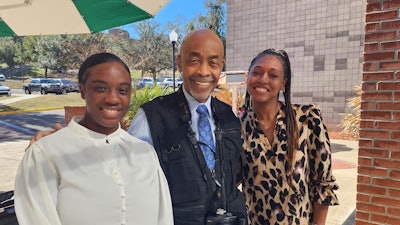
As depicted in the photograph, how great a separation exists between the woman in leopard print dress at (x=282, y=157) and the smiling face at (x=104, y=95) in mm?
849

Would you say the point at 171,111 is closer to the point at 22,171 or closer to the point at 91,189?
the point at 91,189

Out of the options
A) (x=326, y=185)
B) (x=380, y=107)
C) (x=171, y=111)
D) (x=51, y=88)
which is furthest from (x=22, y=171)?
(x=51, y=88)

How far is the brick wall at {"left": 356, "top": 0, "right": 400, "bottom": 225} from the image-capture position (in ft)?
8.56

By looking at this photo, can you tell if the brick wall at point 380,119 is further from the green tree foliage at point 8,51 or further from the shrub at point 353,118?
the green tree foliage at point 8,51

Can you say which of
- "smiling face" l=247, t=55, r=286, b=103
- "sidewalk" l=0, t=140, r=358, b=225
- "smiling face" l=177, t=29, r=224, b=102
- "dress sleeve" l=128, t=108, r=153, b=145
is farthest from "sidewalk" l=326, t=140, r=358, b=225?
"dress sleeve" l=128, t=108, r=153, b=145

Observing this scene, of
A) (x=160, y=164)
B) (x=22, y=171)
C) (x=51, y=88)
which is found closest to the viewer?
(x=22, y=171)

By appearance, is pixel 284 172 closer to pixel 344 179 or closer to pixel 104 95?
pixel 104 95

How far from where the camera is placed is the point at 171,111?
1.57 metres

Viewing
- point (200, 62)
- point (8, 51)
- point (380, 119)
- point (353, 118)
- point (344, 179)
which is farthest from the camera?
point (8, 51)

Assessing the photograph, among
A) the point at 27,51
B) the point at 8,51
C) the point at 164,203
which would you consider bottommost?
the point at 164,203

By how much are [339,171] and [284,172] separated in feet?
18.7

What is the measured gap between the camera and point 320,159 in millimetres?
1864

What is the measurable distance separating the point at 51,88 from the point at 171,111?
1303 inches

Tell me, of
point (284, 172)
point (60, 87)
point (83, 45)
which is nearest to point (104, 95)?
point (284, 172)
